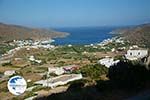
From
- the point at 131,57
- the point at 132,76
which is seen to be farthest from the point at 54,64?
the point at 132,76

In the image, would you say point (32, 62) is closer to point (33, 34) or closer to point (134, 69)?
point (134, 69)

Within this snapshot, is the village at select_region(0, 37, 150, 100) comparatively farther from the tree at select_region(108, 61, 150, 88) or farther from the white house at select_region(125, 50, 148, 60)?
the tree at select_region(108, 61, 150, 88)

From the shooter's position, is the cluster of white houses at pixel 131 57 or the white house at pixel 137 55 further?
the white house at pixel 137 55

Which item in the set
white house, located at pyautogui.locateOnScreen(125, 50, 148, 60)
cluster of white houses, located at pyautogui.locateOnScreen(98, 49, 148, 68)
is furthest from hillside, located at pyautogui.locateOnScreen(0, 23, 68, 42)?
cluster of white houses, located at pyautogui.locateOnScreen(98, 49, 148, 68)

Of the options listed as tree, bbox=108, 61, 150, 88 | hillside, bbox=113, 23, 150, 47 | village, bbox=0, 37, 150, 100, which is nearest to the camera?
tree, bbox=108, 61, 150, 88

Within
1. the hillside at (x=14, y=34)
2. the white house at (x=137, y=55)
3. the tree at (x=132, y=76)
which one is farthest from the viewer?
the hillside at (x=14, y=34)
